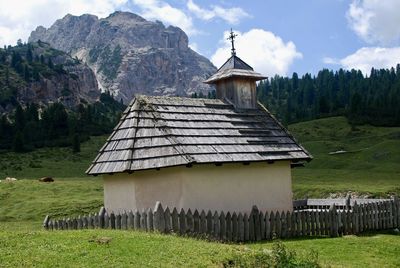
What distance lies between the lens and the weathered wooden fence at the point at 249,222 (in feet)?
50.4

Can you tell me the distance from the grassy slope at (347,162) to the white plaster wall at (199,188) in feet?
52.6

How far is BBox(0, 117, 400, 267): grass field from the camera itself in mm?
10664

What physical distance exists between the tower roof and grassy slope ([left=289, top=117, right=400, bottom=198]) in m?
14.4

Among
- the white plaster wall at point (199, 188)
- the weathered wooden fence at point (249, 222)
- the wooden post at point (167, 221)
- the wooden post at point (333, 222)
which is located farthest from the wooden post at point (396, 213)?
the wooden post at point (167, 221)

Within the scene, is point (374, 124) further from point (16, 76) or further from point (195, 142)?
point (16, 76)

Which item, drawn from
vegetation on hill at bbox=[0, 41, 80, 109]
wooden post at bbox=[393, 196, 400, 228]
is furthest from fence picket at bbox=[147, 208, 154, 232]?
vegetation on hill at bbox=[0, 41, 80, 109]

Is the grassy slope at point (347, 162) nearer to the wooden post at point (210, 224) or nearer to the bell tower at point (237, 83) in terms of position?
the bell tower at point (237, 83)

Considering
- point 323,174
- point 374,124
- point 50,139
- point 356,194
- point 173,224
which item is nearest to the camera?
point 173,224

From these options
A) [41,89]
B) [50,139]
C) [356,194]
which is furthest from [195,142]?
[41,89]

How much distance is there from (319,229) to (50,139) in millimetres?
85494

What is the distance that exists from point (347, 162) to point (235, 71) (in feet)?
137

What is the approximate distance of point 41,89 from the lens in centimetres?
17438

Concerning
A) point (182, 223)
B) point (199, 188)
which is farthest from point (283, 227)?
point (182, 223)

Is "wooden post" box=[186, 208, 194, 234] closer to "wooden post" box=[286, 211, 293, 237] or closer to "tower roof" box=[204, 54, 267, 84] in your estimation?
"wooden post" box=[286, 211, 293, 237]
